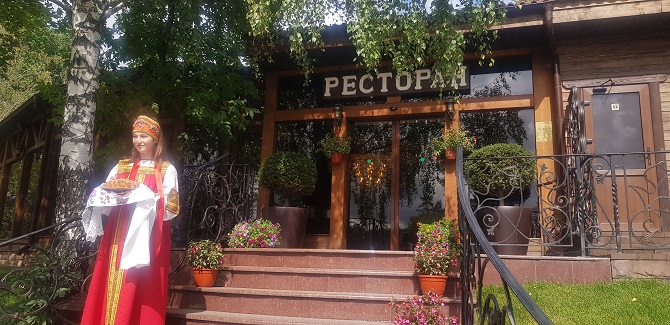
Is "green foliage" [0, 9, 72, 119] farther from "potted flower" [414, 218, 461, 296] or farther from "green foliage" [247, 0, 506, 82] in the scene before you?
"potted flower" [414, 218, 461, 296]

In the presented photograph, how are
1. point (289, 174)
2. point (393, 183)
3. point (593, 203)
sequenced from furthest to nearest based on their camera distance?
point (393, 183), point (289, 174), point (593, 203)

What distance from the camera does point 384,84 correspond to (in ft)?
26.1

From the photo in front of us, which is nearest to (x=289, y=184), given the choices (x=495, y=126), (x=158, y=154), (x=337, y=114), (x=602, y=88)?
(x=337, y=114)

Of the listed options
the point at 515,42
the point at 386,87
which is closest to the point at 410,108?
the point at 386,87

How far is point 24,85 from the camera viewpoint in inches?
760

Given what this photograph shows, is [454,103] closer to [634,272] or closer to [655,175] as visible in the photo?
[655,175]

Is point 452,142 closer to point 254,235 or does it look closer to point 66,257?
point 254,235

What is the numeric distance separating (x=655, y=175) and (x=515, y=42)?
8.87ft

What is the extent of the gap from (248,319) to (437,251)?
1.79 meters

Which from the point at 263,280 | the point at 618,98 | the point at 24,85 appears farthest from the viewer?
the point at 24,85

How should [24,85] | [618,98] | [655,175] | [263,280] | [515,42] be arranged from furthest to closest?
[24,85] → [515,42] → [618,98] → [655,175] → [263,280]

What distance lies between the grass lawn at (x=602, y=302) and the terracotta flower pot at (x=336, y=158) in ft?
11.9

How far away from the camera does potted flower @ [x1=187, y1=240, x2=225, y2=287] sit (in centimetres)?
487

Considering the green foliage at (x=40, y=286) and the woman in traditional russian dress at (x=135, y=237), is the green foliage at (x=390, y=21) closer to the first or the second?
the woman in traditional russian dress at (x=135, y=237)
